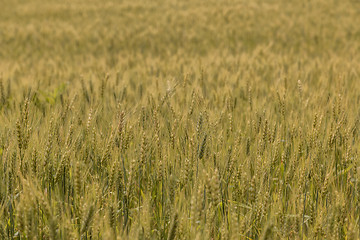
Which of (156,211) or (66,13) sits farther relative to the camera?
(66,13)

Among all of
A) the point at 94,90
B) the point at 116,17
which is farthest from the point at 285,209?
the point at 116,17

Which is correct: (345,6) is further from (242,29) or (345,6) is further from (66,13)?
(66,13)

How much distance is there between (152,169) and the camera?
156cm

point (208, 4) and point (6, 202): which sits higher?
point (208, 4)

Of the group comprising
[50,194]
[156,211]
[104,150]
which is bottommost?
[156,211]

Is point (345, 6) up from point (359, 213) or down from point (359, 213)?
up

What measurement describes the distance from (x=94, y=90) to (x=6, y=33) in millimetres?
7639

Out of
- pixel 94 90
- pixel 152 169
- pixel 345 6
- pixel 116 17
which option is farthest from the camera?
pixel 345 6

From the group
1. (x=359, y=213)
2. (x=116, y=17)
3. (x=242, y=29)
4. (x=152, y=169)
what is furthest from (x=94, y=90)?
(x=116, y=17)

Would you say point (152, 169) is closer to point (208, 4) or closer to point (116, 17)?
point (116, 17)

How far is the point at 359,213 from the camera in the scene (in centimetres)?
129

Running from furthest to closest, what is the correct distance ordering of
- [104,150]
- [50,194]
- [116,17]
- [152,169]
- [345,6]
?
1. [345,6]
2. [116,17]
3. [152,169]
4. [104,150]
5. [50,194]

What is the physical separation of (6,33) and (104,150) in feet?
29.5

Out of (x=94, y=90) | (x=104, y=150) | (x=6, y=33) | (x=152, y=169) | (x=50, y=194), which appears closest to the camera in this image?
(x=50, y=194)
